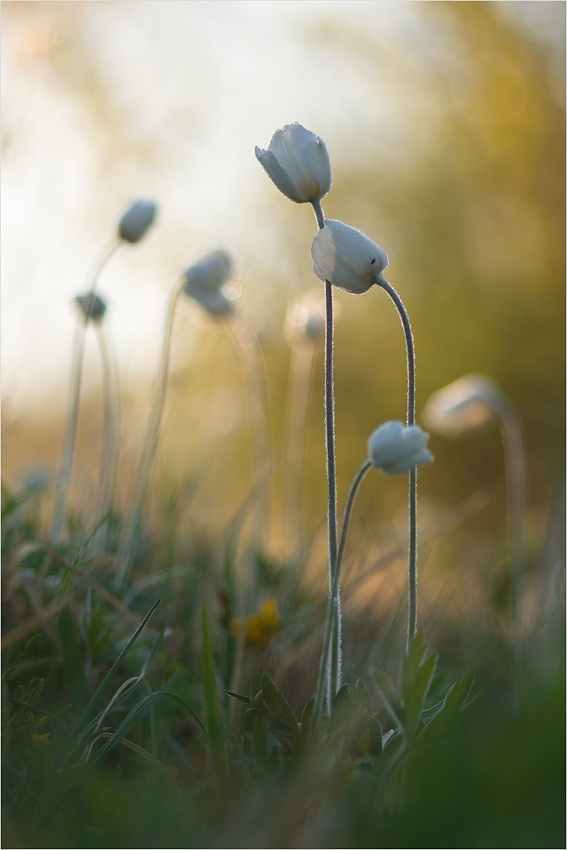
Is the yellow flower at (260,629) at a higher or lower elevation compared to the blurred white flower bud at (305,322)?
lower

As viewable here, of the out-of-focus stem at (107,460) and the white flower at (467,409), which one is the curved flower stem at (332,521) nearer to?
the out-of-focus stem at (107,460)

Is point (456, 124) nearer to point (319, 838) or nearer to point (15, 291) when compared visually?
point (15, 291)

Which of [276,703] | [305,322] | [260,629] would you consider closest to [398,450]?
[276,703]

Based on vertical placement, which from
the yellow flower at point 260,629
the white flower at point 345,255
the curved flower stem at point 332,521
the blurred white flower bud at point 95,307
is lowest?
the yellow flower at point 260,629

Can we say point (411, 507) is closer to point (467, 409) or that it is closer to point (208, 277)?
point (208, 277)

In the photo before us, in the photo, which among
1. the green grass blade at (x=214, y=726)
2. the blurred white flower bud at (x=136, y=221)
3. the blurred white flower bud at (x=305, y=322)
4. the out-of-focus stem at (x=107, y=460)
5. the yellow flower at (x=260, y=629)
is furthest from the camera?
the blurred white flower bud at (x=305, y=322)

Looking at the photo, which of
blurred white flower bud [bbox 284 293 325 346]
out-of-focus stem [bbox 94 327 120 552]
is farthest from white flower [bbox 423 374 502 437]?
out-of-focus stem [bbox 94 327 120 552]

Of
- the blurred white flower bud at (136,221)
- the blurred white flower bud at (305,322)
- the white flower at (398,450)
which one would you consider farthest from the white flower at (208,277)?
the white flower at (398,450)

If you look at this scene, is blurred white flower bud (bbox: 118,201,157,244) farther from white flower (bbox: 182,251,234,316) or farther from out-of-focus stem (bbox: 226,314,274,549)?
out-of-focus stem (bbox: 226,314,274,549)
